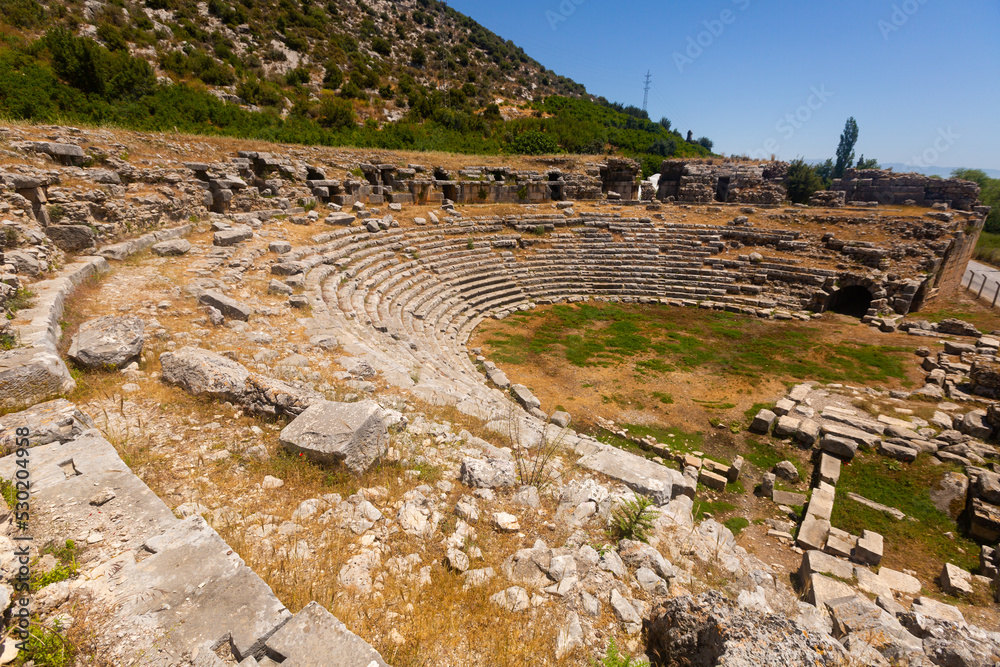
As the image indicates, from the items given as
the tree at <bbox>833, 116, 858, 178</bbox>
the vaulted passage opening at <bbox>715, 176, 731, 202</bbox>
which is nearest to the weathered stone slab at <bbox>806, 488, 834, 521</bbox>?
the vaulted passage opening at <bbox>715, 176, 731, 202</bbox>

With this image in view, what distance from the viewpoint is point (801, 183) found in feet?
114

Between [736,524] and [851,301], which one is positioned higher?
[851,301]

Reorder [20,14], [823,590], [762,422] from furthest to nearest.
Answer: [20,14]
[762,422]
[823,590]

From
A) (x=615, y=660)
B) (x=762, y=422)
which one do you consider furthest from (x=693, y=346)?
(x=615, y=660)

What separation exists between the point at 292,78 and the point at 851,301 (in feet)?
127

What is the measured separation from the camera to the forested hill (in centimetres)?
1670

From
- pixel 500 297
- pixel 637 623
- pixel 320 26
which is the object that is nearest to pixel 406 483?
pixel 637 623

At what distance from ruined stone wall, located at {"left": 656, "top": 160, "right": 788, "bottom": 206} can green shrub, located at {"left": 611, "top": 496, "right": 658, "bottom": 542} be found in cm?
2752

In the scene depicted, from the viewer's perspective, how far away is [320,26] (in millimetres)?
41562

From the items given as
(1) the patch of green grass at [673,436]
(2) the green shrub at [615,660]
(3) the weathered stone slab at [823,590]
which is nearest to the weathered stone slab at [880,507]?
(1) the patch of green grass at [673,436]

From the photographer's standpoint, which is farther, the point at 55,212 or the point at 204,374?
the point at 55,212

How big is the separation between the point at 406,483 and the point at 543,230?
1659 centimetres

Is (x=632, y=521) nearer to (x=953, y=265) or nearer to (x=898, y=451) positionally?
(x=898, y=451)

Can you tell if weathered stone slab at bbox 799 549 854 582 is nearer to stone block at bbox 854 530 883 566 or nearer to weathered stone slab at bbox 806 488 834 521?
stone block at bbox 854 530 883 566
